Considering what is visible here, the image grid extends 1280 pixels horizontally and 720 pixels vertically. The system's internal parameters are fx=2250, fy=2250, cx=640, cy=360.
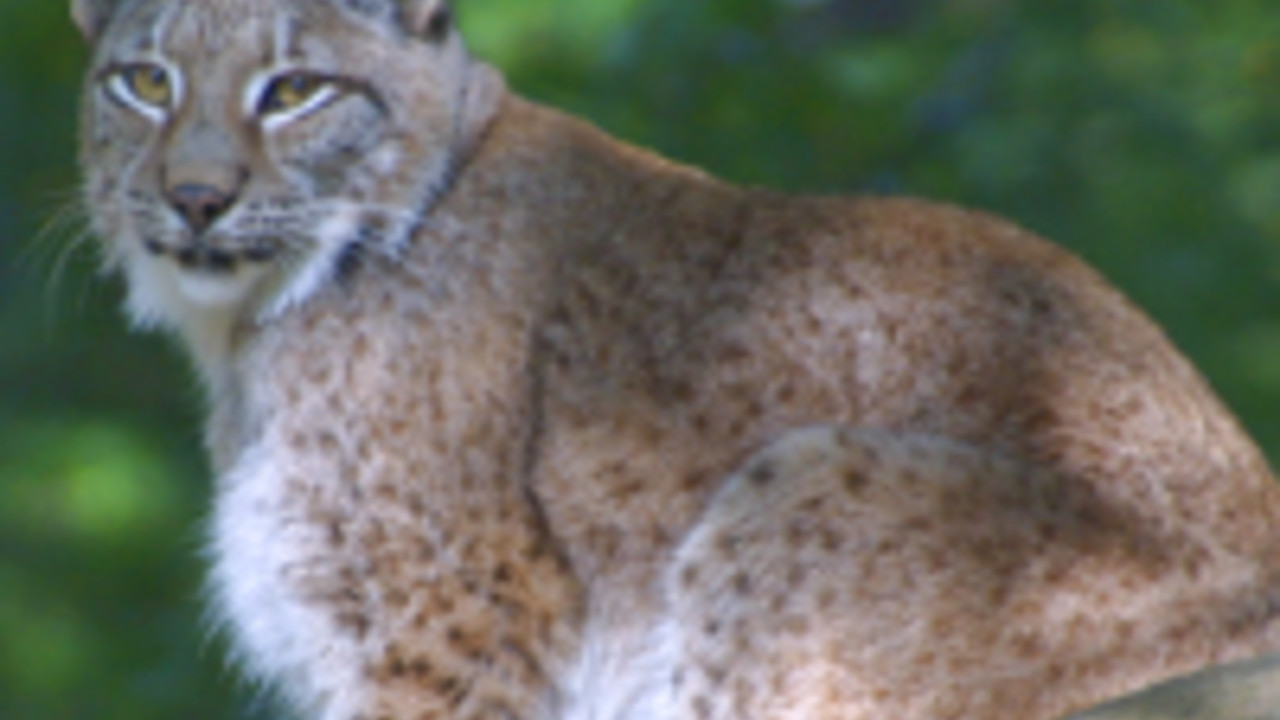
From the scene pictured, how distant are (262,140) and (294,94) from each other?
6.8 inches

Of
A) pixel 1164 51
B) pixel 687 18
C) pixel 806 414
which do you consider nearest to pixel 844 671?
pixel 806 414

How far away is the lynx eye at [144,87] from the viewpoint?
5562mm

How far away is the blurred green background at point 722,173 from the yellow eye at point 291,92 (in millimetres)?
3015

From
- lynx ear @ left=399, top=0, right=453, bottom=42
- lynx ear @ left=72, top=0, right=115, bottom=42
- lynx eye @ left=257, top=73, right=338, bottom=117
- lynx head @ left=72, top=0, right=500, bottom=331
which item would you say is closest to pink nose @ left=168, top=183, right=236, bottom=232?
lynx head @ left=72, top=0, right=500, bottom=331

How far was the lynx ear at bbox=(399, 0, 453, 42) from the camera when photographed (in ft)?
19.0

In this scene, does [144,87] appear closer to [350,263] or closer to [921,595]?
[350,263]

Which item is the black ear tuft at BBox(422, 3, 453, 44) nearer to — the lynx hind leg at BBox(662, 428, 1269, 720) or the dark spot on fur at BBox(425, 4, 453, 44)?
the dark spot on fur at BBox(425, 4, 453, 44)

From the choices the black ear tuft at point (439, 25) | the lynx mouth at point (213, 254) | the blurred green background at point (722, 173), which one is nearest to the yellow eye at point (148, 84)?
the lynx mouth at point (213, 254)

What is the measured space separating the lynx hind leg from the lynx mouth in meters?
1.32

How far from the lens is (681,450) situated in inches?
210

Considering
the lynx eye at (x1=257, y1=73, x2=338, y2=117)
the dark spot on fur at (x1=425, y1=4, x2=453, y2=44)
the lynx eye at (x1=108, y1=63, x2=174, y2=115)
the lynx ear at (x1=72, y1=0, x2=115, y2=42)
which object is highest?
the dark spot on fur at (x1=425, y1=4, x2=453, y2=44)

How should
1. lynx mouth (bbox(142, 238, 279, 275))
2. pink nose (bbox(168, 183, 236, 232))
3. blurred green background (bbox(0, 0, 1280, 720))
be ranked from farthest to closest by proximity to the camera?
1. blurred green background (bbox(0, 0, 1280, 720))
2. lynx mouth (bbox(142, 238, 279, 275))
3. pink nose (bbox(168, 183, 236, 232))

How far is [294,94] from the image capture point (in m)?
5.55

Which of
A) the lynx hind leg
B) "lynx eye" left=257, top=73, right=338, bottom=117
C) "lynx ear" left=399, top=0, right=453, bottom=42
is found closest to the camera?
the lynx hind leg
